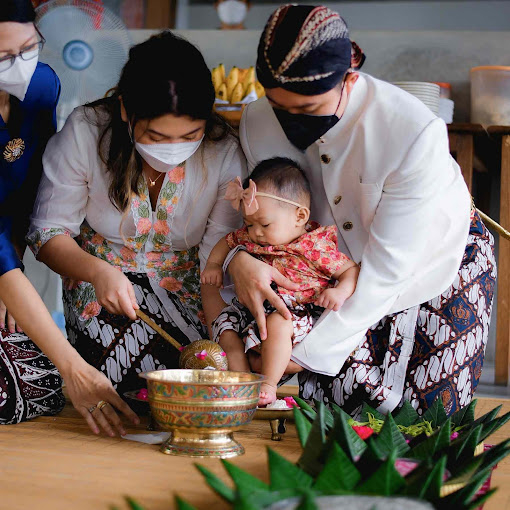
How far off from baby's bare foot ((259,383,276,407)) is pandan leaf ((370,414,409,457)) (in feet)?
1.52

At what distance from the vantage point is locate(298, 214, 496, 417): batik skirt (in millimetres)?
2275

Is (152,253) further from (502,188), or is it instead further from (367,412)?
(502,188)

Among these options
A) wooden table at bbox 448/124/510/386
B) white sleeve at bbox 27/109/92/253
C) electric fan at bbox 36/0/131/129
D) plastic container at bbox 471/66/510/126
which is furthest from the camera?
plastic container at bbox 471/66/510/126

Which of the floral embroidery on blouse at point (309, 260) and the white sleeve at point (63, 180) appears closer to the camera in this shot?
the floral embroidery on blouse at point (309, 260)

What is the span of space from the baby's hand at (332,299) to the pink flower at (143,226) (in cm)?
60

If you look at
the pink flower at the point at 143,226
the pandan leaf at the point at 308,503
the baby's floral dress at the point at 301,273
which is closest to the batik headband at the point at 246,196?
the baby's floral dress at the point at 301,273

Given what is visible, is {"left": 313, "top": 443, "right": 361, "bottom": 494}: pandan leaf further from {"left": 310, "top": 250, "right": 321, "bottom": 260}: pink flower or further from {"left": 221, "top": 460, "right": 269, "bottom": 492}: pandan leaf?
{"left": 310, "top": 250, "right": 321, "bottom": 260}: pink flower

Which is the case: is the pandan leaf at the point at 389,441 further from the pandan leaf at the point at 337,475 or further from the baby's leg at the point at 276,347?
the baby's leg at the point at 276,347

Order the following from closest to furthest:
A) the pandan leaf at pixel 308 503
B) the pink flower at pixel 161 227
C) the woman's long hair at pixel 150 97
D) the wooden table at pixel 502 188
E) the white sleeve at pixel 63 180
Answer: the pandan leaf at pixel 308 503
the woman's long hair at pixel 150 97
the white sleeve at pixel 63 180
the pink flower at pixel 161 227
the wooden table at pixel 502 188

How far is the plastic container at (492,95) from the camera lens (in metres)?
3.90

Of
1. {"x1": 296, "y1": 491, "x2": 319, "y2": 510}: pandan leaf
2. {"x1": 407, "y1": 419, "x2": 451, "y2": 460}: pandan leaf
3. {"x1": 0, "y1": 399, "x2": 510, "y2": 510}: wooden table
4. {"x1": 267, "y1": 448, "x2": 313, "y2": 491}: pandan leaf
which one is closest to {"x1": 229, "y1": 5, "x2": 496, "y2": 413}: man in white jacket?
{"x1": 0, "y1": 399, "x2": 510, "y2": 510}: wooden table

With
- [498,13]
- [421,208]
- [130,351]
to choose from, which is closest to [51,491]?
[130,351]

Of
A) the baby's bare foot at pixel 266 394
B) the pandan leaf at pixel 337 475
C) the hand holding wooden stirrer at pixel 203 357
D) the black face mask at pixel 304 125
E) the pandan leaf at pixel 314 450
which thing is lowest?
the baby's bare foot at pixel 266 394

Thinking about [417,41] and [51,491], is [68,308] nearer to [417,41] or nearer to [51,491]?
[51,491]
